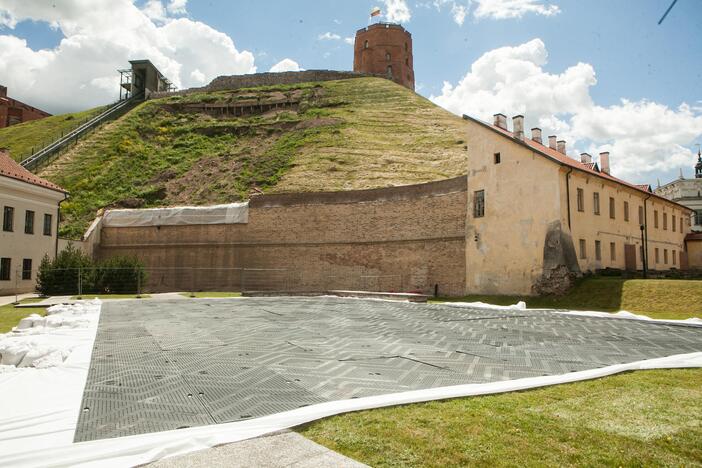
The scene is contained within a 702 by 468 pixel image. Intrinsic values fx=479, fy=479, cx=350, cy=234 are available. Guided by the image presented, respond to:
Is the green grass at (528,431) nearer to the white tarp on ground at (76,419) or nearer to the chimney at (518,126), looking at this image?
the white tarp on ground at (76,419)

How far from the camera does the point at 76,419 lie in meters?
4.14

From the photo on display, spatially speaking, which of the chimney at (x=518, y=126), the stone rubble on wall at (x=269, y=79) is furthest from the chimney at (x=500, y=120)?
the stone rubble on wall at (x=269, y=79)

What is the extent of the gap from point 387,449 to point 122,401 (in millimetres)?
2819

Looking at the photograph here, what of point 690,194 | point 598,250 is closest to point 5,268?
point 598,250

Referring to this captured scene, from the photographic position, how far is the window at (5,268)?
25191 mm

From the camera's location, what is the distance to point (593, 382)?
581 centimetres

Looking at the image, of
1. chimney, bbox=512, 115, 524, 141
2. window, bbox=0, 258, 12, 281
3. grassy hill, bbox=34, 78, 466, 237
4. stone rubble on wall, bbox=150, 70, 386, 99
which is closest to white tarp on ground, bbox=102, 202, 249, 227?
grassy hill, bbox=34, 78, 466, 237

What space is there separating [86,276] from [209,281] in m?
8.54

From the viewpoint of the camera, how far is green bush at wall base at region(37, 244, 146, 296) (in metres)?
23.0

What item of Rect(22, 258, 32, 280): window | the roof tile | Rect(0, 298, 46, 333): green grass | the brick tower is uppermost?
the brick tower

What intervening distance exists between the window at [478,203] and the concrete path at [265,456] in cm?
2176

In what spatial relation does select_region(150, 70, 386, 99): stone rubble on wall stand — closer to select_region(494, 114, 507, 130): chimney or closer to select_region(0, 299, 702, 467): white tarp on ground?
select_region(494, 114, 507, 130): chimney

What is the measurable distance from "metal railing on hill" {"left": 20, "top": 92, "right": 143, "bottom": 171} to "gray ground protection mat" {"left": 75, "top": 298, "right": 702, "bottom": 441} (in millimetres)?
41140

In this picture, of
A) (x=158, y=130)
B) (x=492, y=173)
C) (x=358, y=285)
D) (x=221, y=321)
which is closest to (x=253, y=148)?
(x=158, y=130)
